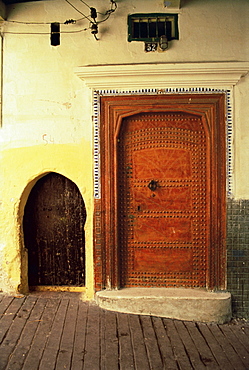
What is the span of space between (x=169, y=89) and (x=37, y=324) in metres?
2.98

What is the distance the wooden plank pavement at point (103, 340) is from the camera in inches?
118

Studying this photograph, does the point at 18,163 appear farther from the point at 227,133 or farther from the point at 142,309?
the point at 227,133

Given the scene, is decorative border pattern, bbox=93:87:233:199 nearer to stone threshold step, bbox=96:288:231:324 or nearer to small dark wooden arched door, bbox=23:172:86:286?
small dark wooden arched door, bbox=23:172:86:286

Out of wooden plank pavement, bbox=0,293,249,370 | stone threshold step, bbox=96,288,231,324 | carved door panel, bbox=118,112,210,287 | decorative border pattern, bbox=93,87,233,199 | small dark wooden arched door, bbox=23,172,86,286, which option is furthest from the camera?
small dark wooden arched door, bbox=23,172,86,286

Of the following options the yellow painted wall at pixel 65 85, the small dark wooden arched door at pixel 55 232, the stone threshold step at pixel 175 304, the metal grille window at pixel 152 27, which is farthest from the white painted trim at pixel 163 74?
the stone threshold step at pixel 175 304

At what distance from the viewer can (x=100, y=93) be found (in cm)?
406

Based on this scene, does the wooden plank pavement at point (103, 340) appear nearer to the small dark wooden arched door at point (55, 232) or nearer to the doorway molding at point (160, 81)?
the small dark wooden arched door at point (55, 232)

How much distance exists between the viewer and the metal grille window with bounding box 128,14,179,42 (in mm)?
4039

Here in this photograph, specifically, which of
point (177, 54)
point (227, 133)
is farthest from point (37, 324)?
point (177, 54)

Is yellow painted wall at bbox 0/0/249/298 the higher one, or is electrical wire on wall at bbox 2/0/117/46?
electrical wire on wall at bbox 2/0/117/46

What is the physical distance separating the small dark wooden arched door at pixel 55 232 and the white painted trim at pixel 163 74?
1.32 meters

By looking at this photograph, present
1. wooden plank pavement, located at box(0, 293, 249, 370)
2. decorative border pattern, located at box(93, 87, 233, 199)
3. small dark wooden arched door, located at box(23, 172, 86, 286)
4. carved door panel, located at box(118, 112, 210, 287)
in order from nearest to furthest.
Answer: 1. wooden plank pavement, located at box(0, 293, 249, 370)
2. decorative border pattern, located at box(93, 87, 233, 199)
3. carved door panel, located at box(118, 112, 210, 287)
4. small dark wooden arched door, located at box(23, 172, 86, 286)

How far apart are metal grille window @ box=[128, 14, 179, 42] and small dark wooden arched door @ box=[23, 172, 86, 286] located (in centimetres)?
196

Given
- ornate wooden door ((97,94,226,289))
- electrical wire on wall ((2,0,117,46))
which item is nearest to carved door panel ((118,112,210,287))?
ornate wooden door ((97,94,226,289))
